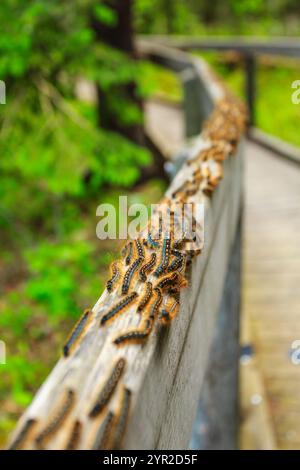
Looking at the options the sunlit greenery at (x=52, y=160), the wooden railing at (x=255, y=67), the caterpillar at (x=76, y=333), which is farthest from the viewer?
the wooden railing at (x=255, y=67)

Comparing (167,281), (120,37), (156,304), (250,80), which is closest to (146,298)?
(156,304)

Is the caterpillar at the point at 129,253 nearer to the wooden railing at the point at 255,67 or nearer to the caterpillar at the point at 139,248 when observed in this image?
the caterpillar at the point at 139,248

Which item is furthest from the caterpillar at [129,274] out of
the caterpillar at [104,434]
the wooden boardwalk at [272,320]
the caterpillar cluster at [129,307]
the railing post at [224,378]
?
the wooden boardwalk at [272,320]

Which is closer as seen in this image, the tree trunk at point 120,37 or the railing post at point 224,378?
the railing post at point 224,378

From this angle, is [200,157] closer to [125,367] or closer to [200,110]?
[125,367]

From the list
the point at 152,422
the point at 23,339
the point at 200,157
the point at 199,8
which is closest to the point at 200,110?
the point at 23,339

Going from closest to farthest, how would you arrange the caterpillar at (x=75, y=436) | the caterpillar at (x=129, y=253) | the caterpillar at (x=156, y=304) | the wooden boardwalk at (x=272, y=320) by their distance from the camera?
the caterpillar at (x=75, y=436) < the caterpillar at (x=156, y=304) < the caterpillar at (x=129, y=253) < the wooden boardwalk at (x=272, y=320)
